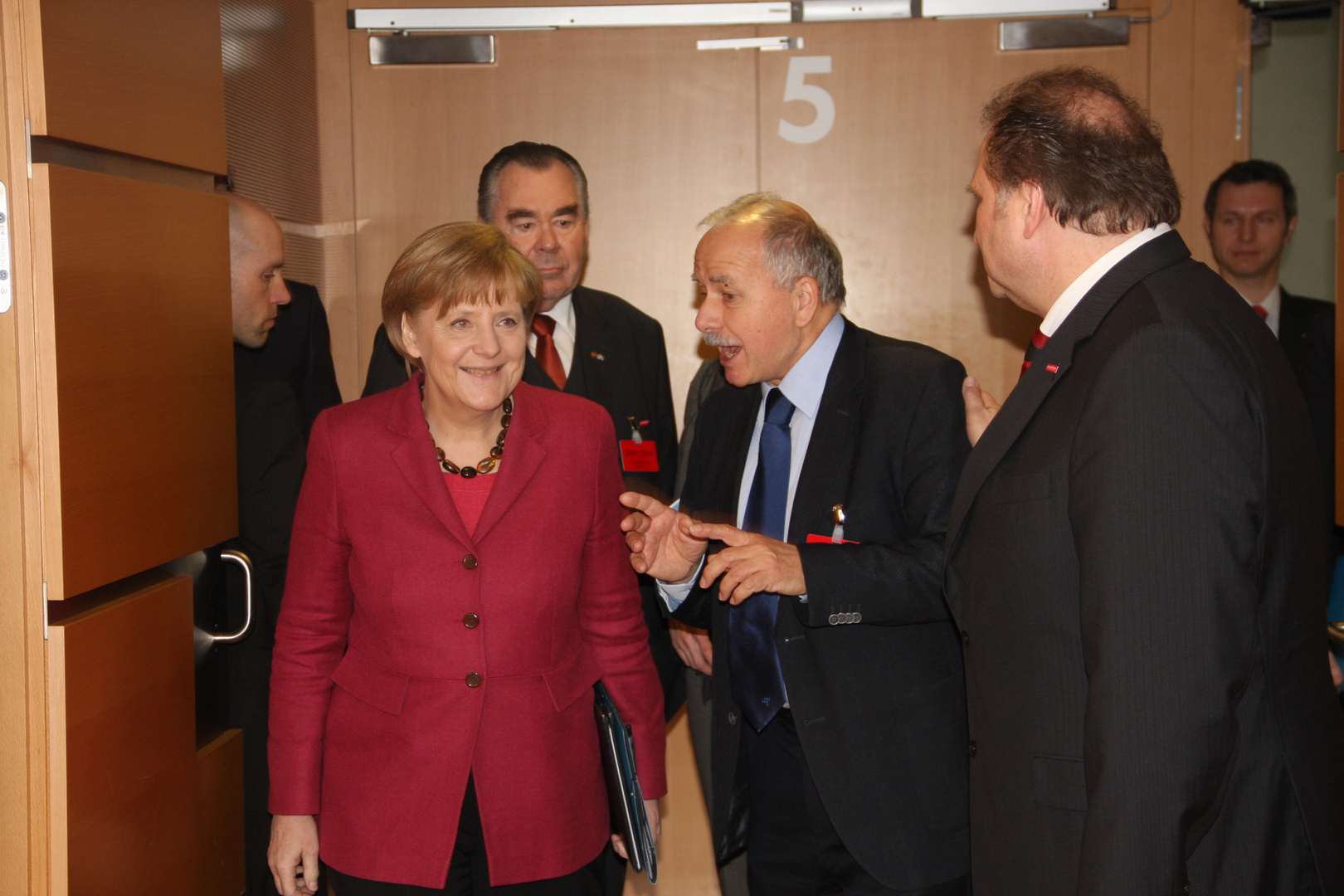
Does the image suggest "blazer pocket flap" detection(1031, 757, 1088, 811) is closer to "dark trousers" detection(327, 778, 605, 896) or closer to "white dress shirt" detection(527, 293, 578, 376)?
"dark trousers" detection(327, 778, 605, 896)

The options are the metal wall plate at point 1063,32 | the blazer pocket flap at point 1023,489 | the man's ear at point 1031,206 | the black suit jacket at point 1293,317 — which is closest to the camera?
the blazer pocket flap at point 1023,489

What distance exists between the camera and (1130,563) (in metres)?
1.31

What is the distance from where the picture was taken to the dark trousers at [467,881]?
6.55 feet

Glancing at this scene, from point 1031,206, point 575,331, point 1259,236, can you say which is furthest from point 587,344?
point 1259,236

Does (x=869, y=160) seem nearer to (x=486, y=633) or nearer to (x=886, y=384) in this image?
(x=886, y=384)

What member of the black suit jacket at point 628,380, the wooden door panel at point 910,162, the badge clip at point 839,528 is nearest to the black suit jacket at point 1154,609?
the badge clip at point 839,528

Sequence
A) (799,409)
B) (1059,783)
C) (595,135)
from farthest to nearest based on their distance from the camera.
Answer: (595,135) < (799,409) < (1059,783)

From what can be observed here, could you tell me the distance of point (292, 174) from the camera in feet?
12.4

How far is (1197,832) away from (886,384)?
1.11 meters

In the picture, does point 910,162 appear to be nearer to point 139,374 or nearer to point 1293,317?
point 1293,317

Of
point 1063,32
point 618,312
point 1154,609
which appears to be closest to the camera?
point 1154,609

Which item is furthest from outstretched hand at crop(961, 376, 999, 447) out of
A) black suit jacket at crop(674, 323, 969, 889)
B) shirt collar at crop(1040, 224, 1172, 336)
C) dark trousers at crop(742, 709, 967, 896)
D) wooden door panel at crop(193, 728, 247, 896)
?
wooden door panel at crop(193, 728, 247, 896)

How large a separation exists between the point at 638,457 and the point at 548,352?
398 mm

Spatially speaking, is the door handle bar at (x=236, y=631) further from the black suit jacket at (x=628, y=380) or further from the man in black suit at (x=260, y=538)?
the black suit jacket at (x=628, y=380)
